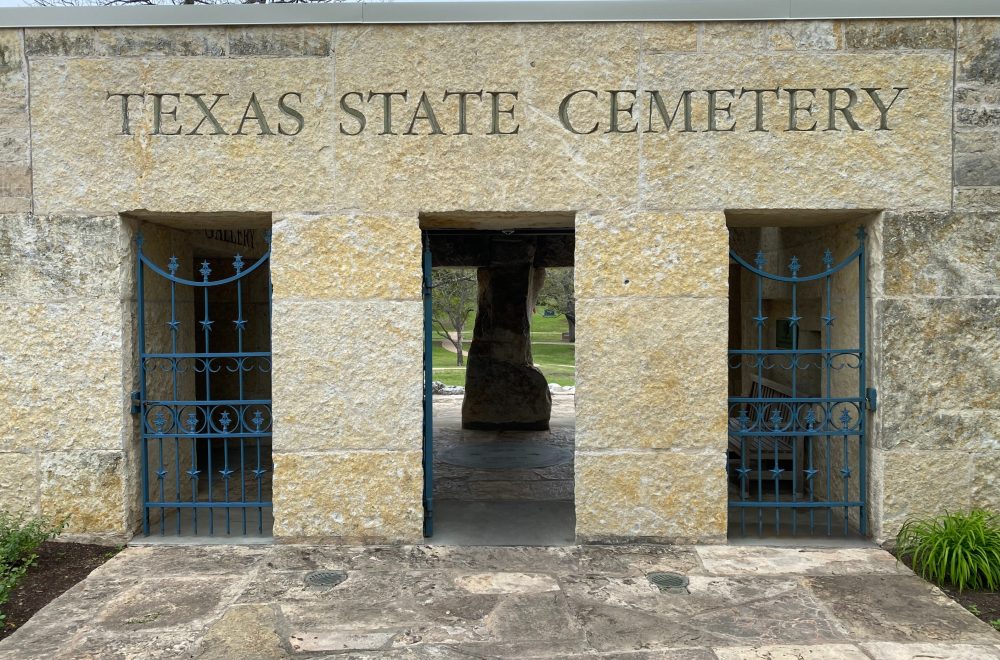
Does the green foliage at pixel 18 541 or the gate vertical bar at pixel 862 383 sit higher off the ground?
the gate vertical bar at pixel 862 383

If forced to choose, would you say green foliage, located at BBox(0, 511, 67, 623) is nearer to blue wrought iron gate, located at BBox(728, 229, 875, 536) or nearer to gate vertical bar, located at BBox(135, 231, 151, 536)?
gate vertical bar, located at BBox(135, 231, 151, 536)

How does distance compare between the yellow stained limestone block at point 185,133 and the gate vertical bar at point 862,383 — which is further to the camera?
the gate vertical bar at point 862,383

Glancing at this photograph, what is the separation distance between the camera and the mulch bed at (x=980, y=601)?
356cm

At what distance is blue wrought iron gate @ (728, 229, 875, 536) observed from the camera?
445 cm

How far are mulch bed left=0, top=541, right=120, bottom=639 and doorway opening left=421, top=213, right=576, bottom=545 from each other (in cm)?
188

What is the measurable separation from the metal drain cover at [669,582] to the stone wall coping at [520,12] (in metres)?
3.04

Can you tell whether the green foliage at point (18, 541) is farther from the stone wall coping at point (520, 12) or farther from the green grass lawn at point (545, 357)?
the green grass lawn at point (545, 357)

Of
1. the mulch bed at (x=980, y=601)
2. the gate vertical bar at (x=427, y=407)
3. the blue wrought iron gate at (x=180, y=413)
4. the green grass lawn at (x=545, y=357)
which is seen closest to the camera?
the mulch bed at (x=980, y=601)

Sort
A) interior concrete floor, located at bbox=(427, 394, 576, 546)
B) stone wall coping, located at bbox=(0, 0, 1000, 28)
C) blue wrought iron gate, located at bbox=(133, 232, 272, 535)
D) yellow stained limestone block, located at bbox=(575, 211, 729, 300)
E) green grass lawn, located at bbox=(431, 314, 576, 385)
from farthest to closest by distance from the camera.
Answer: green grass lawn, located at bbox=(431, 314, 576, 385) → interior concrete floor, located at bbox=(427, 394, 576, 546) → blue wrought iron gate, located at bbox=(133, 232, 272, 535) → yellow stained limestone block, located at bbox=(575, 211, 729, 300) → stone wall coping, located at bbox=(0, 0, 1000, 28)

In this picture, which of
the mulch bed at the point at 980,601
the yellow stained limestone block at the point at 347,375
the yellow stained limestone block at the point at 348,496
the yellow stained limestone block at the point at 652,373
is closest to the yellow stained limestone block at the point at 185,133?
the yellow stained limestone block at the point at 347,375

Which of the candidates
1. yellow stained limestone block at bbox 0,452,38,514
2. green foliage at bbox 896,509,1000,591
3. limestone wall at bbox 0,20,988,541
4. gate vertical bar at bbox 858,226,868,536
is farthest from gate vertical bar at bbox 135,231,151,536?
green foliage at bbox 896,509,1000,591

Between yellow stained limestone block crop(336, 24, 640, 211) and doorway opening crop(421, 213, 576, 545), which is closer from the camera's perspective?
yellow stained limestone block crop(336, 24, 640, 211)

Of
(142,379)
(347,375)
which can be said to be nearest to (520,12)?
(347,375)

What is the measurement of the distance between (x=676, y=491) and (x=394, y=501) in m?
1.64
